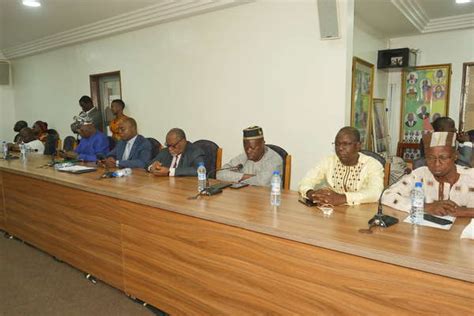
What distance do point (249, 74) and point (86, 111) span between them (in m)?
3.11

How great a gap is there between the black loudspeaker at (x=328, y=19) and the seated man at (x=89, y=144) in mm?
2688

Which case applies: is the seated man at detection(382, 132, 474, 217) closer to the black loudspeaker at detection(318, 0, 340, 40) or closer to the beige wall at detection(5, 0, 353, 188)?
the beige wall at detection(5, 0, 353, 188)

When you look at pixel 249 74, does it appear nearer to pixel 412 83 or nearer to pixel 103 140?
pixel 103 140

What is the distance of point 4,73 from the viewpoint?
7043mm

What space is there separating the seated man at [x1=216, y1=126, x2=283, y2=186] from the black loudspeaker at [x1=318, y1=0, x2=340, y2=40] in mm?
1194

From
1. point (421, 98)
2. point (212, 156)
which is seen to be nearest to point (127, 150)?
point (212, 156)

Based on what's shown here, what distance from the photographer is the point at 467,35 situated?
178 inches

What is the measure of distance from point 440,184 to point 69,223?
8.45 ft

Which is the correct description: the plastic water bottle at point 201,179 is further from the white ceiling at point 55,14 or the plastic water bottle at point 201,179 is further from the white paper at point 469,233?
the white ceiling at point 55,14

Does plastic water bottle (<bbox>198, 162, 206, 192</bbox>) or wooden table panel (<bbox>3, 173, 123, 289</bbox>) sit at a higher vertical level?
plastic water bottle (<bbox>198, 162, 206, 192</bbox>)

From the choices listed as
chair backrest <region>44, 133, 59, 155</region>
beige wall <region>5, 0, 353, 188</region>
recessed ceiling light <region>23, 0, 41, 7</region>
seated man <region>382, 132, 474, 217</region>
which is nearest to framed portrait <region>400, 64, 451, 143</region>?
beige wall <region>5, 0, 353, 188</region>

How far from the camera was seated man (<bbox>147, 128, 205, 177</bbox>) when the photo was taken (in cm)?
271

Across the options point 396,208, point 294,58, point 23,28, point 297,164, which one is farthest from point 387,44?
point 23,28

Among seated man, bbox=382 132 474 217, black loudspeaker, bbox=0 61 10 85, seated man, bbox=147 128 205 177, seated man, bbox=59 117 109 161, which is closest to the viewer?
seated man, bbox=382 132 474 217
